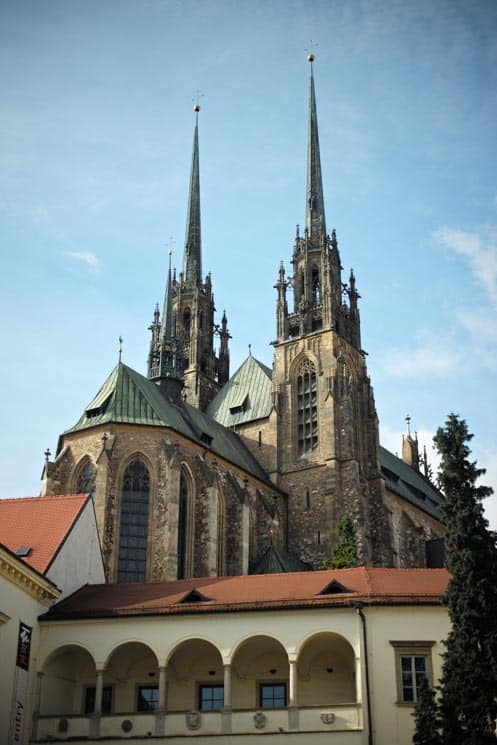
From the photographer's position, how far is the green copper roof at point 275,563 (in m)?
47.2

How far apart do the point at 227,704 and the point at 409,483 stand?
42.1 metres

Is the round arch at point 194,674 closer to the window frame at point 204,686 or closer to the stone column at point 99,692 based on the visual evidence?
the window frame at point 204,686

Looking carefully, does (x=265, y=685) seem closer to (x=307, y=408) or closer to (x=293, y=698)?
(x=293, y=698)

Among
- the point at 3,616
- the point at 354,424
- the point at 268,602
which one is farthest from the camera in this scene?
the point at 354,424

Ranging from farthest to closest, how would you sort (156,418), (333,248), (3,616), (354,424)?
(333,248), (354,424), (156,418), (3,616)

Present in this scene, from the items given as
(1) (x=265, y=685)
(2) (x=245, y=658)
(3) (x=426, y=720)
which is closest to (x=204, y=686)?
(2) (x=245, y=658)

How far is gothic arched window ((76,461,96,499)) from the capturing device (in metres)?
45.4

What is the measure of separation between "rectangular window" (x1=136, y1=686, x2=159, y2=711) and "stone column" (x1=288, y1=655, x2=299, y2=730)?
13.9ft

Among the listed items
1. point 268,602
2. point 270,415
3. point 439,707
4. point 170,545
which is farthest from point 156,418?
point 439,707

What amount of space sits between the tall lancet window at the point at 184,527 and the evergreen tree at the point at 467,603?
21.0 meters

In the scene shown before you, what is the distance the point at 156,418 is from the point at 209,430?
7.53 metres

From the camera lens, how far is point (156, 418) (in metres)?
47.1

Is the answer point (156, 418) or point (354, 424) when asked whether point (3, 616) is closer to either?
point (156, 418)

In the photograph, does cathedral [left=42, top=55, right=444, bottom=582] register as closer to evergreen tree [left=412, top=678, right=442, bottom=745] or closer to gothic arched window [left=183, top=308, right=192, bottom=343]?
gothic arched window [left=183, top=308, right=192, bottom=343]
